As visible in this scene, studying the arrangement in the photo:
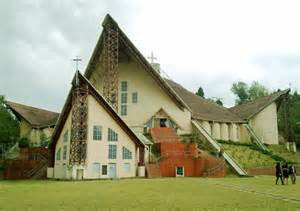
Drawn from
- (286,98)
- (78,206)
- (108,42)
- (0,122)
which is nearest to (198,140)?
(108,42)

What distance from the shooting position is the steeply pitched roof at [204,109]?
177 feet

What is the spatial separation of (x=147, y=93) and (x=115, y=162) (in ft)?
47.4

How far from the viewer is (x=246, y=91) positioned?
9775 cm

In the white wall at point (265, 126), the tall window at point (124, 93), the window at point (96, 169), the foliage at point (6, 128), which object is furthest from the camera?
the white wall at point (265, 126)

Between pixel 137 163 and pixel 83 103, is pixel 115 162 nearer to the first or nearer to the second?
pixel 137 163

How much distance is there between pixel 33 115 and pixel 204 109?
26.5 meters

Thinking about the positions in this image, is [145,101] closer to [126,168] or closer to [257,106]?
[126,168]

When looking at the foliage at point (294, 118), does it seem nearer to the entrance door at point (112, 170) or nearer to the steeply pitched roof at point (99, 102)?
the steeply pitched roof at point (99, 102)

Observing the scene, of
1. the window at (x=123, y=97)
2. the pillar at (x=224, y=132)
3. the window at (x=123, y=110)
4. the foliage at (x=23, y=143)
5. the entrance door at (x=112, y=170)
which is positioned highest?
the window at (x=123, y=97)

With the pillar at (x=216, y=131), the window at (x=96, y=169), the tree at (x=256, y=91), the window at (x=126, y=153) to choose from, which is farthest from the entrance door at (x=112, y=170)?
the tree at (x=256, y=91)

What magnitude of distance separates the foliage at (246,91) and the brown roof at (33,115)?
5201 cm

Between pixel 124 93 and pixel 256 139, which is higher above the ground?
pixel 124 93

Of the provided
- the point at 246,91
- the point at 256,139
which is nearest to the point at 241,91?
the point at 246,91

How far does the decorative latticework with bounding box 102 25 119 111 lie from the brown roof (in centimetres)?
1242
